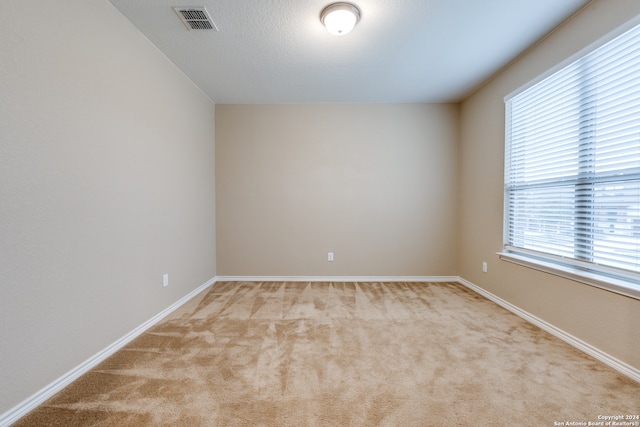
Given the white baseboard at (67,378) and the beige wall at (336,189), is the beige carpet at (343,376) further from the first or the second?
the beige wall at (336,189)

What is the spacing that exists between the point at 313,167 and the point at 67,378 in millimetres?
3174

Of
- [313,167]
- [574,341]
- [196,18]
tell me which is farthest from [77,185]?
[574,341]

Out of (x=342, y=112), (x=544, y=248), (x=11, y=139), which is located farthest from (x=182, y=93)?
(x=544, y=248)

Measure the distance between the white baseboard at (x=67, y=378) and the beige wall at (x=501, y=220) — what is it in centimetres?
358

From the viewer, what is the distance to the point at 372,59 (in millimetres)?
2596

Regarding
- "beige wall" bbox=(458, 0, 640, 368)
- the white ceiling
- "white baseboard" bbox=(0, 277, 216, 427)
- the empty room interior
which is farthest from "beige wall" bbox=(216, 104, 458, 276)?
"white baseboard" bbox=(0, 277, 216, 427)

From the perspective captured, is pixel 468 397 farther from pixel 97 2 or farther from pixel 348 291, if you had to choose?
pixel 97 2

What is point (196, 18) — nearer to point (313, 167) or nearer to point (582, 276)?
point (313, 167)

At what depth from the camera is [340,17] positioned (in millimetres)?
1921

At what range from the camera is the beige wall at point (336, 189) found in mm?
3748

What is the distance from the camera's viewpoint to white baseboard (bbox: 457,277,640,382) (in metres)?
1.63

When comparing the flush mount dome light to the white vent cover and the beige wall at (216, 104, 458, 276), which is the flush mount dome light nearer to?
the white vent cover

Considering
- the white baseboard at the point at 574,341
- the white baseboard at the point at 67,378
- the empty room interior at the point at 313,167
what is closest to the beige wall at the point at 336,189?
the empty room interior at the point at 313,167

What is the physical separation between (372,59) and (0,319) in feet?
10.8
